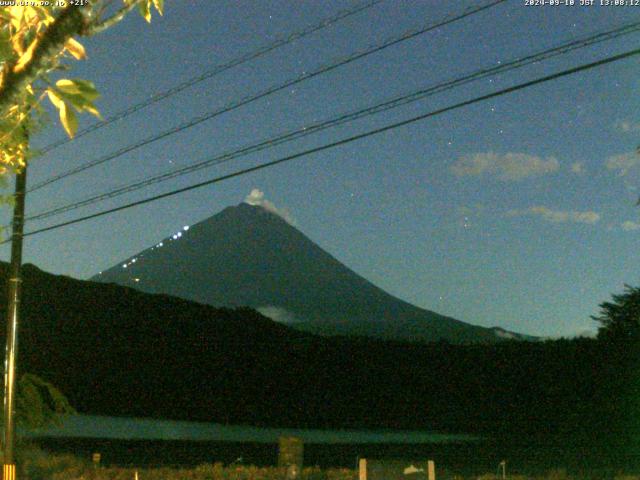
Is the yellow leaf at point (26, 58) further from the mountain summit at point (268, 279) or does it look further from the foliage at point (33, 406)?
the mountain summit at point (268, 279)

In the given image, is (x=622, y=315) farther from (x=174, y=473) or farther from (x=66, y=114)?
(x=66, y=114)

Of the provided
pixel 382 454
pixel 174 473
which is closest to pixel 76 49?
pixel 174 473

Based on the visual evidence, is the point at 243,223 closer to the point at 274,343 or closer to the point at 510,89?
the point at 274,343

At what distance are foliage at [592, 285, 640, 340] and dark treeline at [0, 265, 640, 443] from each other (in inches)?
103

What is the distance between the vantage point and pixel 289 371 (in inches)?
1348

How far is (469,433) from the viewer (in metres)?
32.0

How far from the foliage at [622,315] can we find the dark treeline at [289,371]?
2607 mm

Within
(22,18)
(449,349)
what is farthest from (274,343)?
(22,18)

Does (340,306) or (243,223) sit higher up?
(243,223)

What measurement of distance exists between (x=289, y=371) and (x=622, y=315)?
12.7m

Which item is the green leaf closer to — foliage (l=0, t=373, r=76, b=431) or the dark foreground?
the dark foreground

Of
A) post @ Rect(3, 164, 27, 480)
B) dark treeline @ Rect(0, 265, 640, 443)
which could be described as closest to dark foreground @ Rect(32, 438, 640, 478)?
dark treeline @ Rect(0, 265, 640, 443)

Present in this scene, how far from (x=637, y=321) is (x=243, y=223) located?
142194 mm

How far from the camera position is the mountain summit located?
111500mm
